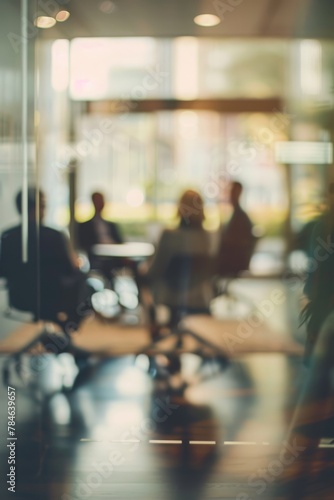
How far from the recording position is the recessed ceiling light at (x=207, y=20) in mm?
3746

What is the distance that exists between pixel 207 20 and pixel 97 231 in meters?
1.44

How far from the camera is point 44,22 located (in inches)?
124

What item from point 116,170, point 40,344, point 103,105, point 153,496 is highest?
point 103,105

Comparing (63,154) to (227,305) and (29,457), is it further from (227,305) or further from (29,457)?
(29,457)

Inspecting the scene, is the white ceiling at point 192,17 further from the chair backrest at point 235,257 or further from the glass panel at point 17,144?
the chair backrest at point 235,257

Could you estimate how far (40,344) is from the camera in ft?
12.0

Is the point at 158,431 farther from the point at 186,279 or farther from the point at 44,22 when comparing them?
the point at 44,22

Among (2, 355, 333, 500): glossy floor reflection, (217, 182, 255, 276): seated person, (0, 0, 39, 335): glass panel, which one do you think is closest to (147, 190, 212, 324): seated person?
(217, 182, 255, 276): seated person

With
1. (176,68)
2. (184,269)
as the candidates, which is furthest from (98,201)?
(176,68)

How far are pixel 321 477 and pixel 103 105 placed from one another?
2549mm

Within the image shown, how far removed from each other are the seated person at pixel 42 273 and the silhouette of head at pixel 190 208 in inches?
30.1

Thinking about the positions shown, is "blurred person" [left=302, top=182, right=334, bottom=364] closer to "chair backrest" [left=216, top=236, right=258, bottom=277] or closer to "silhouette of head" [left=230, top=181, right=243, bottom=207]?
"silhouette of head" [left=230, top=181, right=243, bottom=207]

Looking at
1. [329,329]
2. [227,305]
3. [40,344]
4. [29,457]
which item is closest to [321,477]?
[329,329]

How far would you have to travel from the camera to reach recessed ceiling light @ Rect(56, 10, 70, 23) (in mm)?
3225
